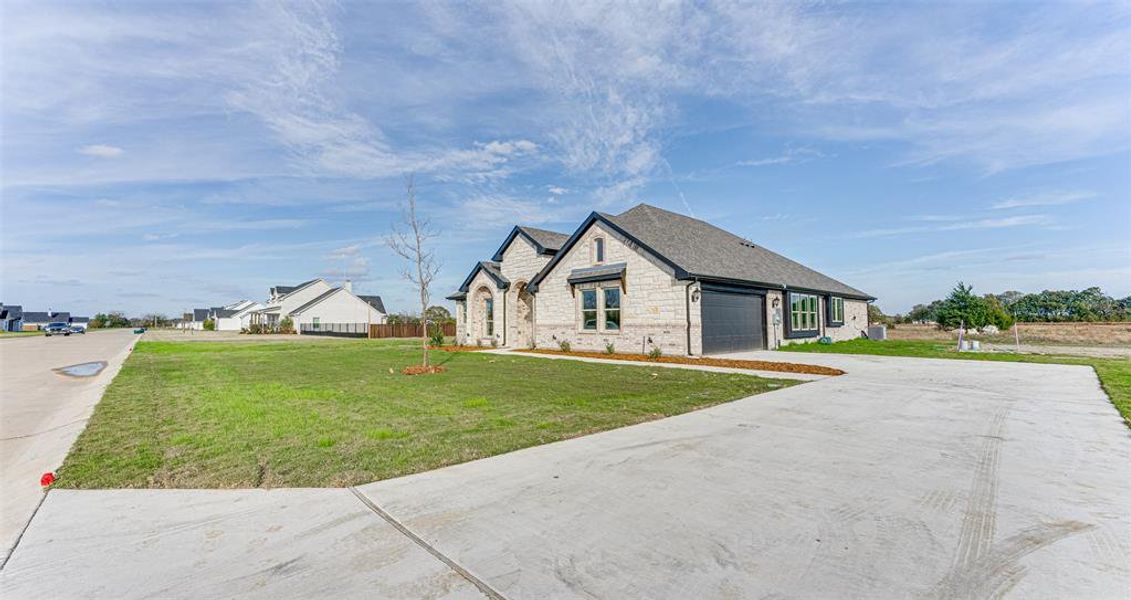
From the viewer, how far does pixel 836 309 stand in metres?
27.1

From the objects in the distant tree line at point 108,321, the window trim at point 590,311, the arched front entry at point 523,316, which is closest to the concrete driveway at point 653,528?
the window trim at point 590,311

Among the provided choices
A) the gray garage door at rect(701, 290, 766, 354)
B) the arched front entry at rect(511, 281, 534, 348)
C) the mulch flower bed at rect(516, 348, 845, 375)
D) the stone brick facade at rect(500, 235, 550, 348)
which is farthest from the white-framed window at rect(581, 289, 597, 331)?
the gray garage door at rect(701, 290, 766, 354)

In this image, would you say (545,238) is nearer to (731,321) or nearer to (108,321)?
(731,321)

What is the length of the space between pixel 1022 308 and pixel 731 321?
5396 centimetres

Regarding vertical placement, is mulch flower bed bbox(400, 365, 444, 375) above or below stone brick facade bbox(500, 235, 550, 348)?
below

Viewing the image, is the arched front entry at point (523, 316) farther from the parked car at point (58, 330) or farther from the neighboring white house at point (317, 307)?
the parked car at point (58, 330)

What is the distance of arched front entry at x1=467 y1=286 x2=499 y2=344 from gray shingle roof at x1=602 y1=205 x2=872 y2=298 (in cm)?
936

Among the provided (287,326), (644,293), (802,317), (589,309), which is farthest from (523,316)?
Answer: (287,326)

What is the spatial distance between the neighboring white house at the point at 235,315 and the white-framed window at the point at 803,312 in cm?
7543

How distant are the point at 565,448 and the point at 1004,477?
13.6ft

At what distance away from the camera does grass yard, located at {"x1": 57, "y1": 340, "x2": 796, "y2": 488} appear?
4.64m

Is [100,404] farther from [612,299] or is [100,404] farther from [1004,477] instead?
[612,299]

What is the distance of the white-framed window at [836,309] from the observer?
2638cm

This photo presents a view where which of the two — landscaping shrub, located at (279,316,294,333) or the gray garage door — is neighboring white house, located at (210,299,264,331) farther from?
the gray garage door
